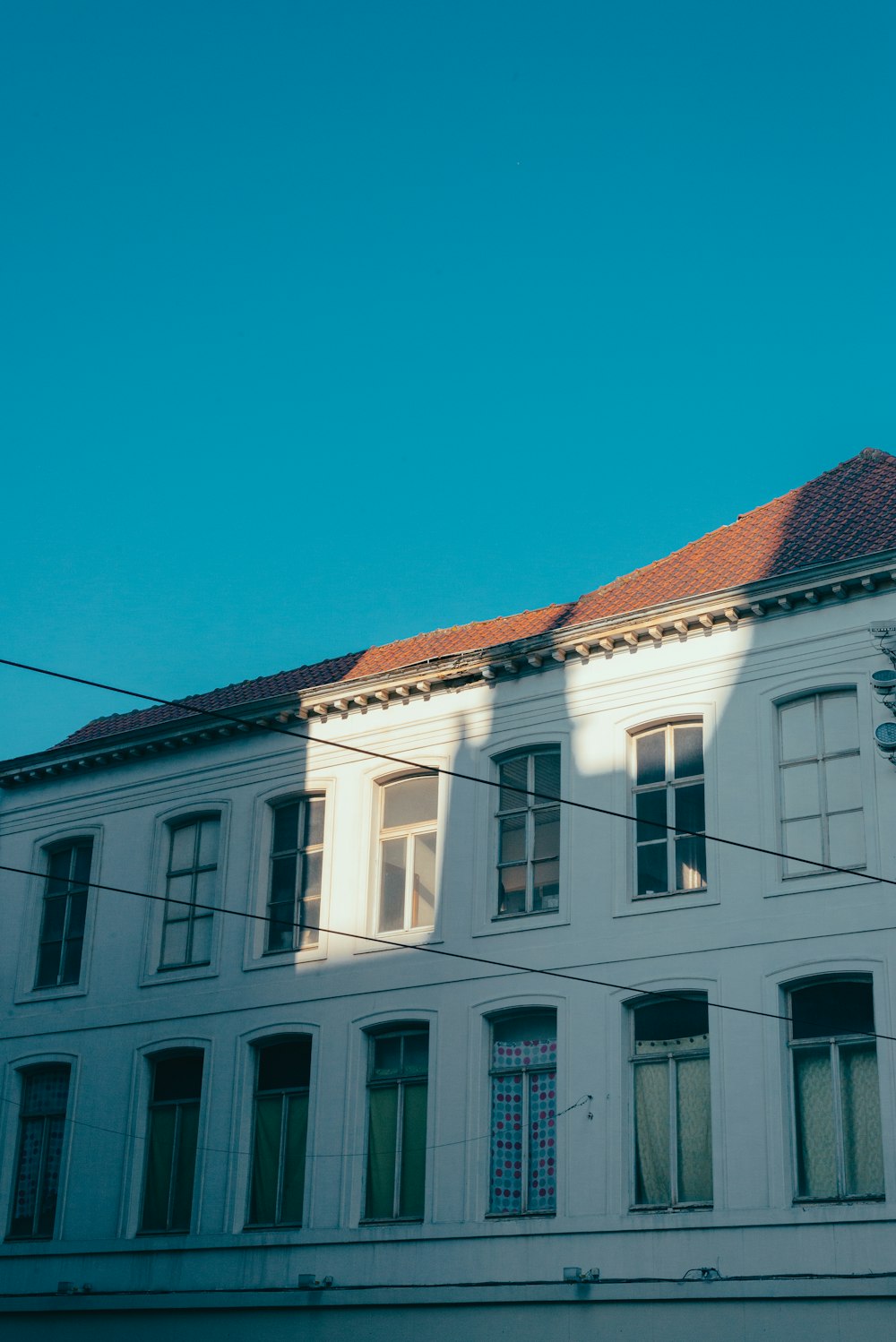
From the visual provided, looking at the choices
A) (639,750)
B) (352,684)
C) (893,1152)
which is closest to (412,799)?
(352,684)

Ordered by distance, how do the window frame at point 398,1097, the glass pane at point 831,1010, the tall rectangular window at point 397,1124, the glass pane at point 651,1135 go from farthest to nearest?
the tall rectangular window at point 397,1124 < the window frame at point 398,1097 < the glass pane at point 651,1135 < the glass pane at point 831,1010

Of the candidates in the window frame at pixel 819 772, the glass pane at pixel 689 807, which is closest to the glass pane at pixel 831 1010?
the window frame at pixel 819 772

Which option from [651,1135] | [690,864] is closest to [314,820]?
[690,864]

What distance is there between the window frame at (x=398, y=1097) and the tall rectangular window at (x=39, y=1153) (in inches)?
233

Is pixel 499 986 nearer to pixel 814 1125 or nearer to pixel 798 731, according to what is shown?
pixel 814 1125

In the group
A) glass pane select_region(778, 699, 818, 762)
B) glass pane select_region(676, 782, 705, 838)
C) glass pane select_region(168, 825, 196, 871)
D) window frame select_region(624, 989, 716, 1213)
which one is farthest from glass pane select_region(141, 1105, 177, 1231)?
glass pane select_region(778, 699, 818, 762)

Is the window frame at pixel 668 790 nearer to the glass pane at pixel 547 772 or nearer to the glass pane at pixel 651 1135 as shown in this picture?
the glass pane at pixel 547 772

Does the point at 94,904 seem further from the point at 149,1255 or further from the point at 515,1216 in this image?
the point at 515,1216

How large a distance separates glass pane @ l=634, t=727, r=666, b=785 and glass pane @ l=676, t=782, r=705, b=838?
42 centimetres

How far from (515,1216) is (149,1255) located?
6.33m

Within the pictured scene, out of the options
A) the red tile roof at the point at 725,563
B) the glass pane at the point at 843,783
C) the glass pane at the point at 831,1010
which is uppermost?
the red tile roof at the point at 725,563

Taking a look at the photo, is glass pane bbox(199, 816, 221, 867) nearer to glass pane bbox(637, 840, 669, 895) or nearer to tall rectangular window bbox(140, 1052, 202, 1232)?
tall rectangular window bbox(140, 1052, 202, 1232)

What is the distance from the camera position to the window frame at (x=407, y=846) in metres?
26.0

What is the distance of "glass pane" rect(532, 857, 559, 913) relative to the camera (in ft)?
81.9
